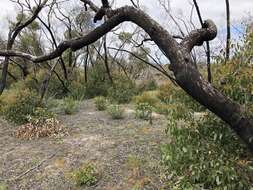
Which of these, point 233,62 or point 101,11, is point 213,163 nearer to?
point 233,62

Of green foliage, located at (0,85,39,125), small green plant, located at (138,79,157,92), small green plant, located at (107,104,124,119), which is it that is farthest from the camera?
small green plant, located at (138,79,157,92)

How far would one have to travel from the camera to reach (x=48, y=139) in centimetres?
1289

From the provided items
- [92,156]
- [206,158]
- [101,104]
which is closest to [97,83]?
[101,104]

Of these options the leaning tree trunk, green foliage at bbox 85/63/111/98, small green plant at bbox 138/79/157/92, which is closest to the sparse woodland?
the leaning tree trunk

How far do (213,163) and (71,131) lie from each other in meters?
7.11

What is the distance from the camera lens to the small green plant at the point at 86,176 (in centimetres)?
954

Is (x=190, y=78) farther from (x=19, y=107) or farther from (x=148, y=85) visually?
(x=148, y=85)

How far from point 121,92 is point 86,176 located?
10.2 metres

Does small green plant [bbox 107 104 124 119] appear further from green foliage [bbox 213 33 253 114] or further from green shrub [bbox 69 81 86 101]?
green foliage [bbox 213 33 253 114]

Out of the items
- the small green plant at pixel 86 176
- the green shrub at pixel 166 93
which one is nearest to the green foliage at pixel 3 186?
the small green plant at pixel 86 176

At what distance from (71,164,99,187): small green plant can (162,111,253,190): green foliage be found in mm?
2298

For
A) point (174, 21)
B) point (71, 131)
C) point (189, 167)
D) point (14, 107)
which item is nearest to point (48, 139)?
point (71, 131)

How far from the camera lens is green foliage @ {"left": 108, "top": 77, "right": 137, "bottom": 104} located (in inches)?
749

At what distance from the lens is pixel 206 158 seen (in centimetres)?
686
